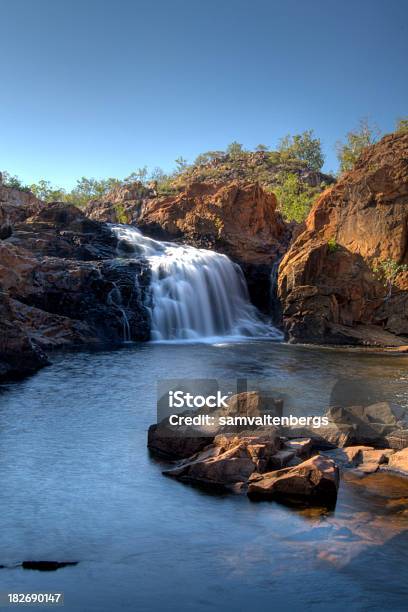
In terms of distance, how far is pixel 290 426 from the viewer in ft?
45.9

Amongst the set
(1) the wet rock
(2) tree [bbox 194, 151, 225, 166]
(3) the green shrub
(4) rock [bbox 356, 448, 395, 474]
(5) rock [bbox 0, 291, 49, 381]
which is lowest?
(1) the wet rock

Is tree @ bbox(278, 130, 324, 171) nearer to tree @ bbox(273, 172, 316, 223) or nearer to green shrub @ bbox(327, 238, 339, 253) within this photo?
tree @ bbox(273, 172, 316, 223)

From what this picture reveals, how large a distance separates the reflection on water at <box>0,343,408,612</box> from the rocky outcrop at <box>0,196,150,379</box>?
14.9 metres

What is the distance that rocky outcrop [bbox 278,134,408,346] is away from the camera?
34562 mm

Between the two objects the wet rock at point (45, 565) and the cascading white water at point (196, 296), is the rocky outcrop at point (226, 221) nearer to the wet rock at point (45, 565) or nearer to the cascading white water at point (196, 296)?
the cascading white water at point (196, 296)

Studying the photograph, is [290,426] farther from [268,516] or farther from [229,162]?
[229,162]

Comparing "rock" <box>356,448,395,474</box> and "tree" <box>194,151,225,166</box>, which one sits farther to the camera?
"tree" <box>194,151,225,166</box>

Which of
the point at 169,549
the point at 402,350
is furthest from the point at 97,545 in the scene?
the point at 402,350

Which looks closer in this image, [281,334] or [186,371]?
[186,371]

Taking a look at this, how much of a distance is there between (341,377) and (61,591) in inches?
675

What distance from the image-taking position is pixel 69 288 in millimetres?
33969

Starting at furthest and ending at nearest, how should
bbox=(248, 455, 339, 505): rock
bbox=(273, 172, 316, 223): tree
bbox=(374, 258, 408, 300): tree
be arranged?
1. bbox=(273, 172, 316, 223): tree
2. bbox=(374, 258, 408, 300): tree
3. bbox=(248, 455, 339, 505): rock

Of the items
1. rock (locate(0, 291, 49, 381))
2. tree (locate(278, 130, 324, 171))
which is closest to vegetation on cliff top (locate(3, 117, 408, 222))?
tree (locate(278, 130, 324, 171))

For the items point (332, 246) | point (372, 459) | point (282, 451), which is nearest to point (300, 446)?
point (282, 451)
